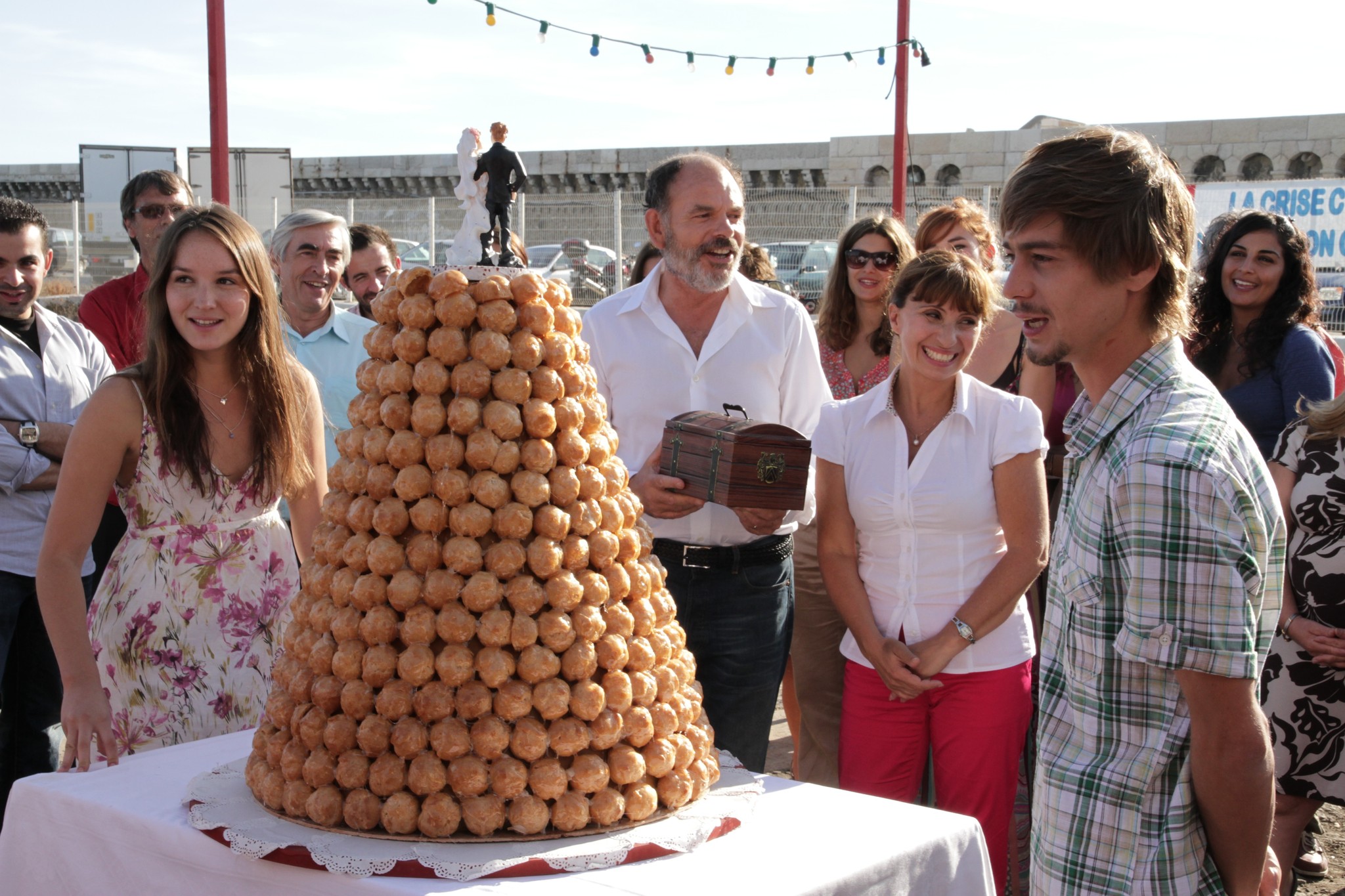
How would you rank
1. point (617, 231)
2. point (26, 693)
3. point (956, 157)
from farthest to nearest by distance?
point (956, 157)
point (617, 231)
point (26, 693)

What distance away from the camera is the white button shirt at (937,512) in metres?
3.32

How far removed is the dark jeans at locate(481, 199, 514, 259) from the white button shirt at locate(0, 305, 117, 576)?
215 cm

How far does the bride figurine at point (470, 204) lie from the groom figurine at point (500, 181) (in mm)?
11

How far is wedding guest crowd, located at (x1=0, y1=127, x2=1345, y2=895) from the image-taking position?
1.75 m

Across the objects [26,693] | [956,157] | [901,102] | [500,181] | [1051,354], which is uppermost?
[956,157]

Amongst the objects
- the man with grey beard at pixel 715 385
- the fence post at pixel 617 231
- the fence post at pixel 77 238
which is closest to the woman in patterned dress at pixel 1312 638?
the man with grey beard at pixel 715 385

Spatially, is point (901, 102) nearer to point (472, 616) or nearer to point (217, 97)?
point (217, 97)

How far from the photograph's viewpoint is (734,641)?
3.29 meters

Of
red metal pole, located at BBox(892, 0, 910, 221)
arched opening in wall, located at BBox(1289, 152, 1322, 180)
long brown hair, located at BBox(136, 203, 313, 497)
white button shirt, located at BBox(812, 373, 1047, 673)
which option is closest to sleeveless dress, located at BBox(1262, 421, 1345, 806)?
white button shirt, located at BBox(812, 373, 1047, 673)

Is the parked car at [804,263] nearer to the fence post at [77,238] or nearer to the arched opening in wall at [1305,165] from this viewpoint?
the fence post at [77,238]

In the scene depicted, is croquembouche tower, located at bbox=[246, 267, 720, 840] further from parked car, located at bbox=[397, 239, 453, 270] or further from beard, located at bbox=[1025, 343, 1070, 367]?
parked car, located at bbox=[397, 239, 453, 270]

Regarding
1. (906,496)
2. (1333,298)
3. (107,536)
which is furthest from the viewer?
(1333,298)

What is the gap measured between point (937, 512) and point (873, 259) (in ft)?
5.45

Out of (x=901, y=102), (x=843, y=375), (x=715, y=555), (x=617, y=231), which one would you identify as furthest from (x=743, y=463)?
(x=617, y=231)
